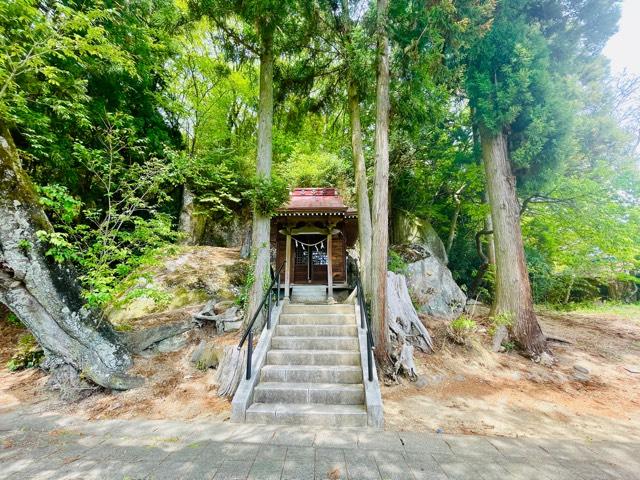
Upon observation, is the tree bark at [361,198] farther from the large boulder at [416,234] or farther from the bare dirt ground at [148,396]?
the large boulder at [416,234]

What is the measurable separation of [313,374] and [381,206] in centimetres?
330

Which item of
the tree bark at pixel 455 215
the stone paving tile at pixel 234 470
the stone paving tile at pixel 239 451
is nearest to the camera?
the stone paving tile at pixel 234 470

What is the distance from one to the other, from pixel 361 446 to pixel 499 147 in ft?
25.1

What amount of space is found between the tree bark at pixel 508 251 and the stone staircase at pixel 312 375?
4.04 meters

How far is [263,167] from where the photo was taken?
18.2ft

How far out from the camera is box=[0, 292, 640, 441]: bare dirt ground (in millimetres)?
3473

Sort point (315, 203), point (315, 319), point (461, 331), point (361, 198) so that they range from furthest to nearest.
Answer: point (315, 203) → point (361, 198) → point (461, 331) → point (315, 319)

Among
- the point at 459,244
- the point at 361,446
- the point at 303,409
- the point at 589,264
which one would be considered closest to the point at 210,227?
the point at 303,409

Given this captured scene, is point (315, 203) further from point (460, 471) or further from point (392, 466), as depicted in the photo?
point (460, 471)

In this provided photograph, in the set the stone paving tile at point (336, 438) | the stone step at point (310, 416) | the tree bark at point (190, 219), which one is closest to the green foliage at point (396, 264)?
the stone step at point (310, 416)

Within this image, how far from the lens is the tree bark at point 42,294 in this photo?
11.6 ft

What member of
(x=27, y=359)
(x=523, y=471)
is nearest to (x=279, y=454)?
(x=523, y=471)

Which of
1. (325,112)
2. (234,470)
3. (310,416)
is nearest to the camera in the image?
(234,470)

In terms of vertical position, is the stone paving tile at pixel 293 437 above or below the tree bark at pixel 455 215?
below
